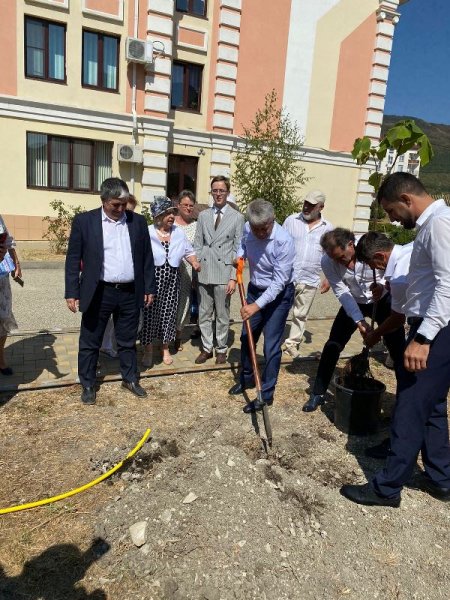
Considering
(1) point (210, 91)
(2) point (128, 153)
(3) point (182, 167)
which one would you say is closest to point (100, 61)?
(2) point (128, 153)

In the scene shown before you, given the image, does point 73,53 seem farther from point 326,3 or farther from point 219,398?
point 219,398

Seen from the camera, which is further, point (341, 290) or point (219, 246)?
point (219, 246)

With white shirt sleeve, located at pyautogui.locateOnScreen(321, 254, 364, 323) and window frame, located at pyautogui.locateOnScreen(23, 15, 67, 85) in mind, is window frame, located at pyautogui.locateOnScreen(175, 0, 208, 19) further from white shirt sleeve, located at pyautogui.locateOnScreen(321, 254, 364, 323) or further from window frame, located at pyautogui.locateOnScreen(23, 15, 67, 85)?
white shirt sleeve, located at pyautogui.locateOnScreen(321, 254, 364, 323)

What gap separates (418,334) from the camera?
269 centimetres

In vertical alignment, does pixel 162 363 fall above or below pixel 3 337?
below

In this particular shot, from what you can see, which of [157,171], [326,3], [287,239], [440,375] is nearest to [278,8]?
[326,3]

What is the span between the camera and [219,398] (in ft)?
14.9

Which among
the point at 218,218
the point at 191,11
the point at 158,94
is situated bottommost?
the point at 218,218

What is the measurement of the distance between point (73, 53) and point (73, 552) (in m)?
13.7

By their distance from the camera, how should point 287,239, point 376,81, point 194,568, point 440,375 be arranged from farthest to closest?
point 376,81
point 287,239
point 440,375
point 194,568

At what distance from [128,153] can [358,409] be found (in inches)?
456

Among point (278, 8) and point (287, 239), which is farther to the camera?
point (278, 8)

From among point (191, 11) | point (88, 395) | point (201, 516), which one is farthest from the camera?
point (191, 11)

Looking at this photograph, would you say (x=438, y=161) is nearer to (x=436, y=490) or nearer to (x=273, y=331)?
(x=273, y=331)
